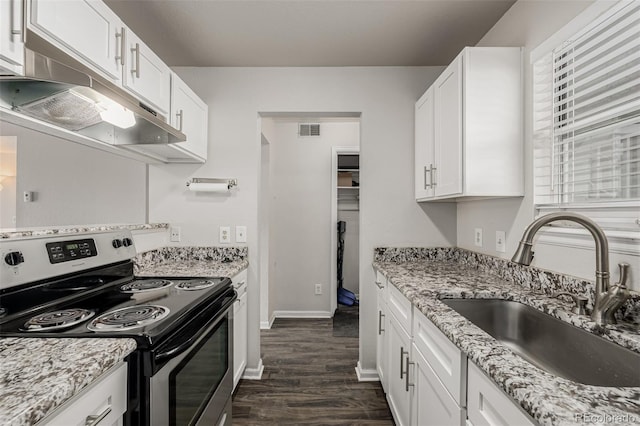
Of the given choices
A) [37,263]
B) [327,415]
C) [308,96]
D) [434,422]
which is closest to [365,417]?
[327,415]

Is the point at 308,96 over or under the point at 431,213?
over

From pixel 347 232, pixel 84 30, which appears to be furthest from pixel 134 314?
pixel 347 232

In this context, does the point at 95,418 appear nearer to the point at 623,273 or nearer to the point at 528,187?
the point at 623,273

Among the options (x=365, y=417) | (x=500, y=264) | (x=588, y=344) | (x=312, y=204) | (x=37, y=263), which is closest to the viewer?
(x=588, y=344)

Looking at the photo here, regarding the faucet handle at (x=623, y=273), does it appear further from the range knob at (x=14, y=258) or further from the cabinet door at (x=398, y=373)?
the range knob at (x=14, y=258)

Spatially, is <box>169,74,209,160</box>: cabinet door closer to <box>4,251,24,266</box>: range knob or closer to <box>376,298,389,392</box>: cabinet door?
<box>4,251,24,266</box>: range knob

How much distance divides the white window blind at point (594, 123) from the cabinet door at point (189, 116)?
1.98m

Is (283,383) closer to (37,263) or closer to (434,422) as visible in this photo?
(434,422)

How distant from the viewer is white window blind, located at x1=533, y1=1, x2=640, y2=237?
1.10 meters

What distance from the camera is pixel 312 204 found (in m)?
3.88

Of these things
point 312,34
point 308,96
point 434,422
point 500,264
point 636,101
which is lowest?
point 434,422

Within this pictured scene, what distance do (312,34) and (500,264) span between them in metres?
1.81

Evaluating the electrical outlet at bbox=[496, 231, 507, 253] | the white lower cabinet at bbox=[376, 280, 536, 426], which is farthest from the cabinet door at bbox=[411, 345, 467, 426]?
the electrical outlet at bbox=[496, 231, 507, 253]

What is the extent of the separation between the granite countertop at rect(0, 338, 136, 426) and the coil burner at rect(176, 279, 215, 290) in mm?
660
